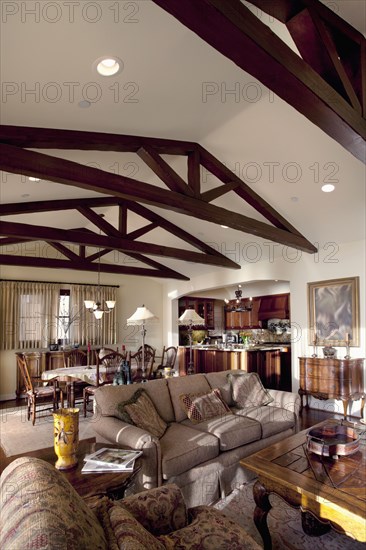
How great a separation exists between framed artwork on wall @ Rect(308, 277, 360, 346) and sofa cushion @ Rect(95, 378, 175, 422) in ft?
10.3

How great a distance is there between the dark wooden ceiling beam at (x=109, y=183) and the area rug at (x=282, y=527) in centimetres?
285

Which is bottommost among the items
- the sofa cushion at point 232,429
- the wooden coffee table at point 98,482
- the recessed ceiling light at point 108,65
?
the sofa cushion at point 232,429

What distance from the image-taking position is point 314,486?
78.4 inches

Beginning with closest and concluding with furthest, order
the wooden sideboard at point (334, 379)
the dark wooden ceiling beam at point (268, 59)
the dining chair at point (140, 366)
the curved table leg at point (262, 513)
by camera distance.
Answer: the dark wooden ceiling beam at point (268, 59), the curved table leg at point (262, 513), the wooden sideboard at point (334, 379), the dining chair at point (140, 366)

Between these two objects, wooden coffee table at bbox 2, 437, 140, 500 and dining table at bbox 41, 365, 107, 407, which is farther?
dining table at bbox 41, 365, 107, 407

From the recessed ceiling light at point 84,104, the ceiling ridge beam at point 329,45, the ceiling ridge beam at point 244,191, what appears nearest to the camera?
the ceiling ridge beam at point 329,45

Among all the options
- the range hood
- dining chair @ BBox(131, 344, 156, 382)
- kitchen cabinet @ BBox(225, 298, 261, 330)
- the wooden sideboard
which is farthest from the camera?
kitchen cabinet @ BBox(225, 298, 261, 330)

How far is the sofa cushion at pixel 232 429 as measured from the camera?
3010 mm

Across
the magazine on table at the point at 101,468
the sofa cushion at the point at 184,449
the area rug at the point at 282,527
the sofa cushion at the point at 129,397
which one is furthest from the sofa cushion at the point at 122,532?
the sofa cushion at the point at 129,397

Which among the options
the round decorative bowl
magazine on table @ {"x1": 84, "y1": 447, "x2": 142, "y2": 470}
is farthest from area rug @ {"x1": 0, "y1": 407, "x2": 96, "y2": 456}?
the round decorative bowl

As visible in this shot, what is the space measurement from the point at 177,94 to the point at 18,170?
1517 millimetres

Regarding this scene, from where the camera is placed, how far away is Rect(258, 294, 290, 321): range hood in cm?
908

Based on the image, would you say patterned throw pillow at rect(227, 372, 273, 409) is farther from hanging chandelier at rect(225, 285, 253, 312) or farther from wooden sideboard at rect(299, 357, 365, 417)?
hanging chandelier at rect(225, 285, 253, 312)

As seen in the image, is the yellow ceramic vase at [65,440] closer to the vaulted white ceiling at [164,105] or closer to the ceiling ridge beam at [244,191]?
the vaulted white ceiling at [164,105]
